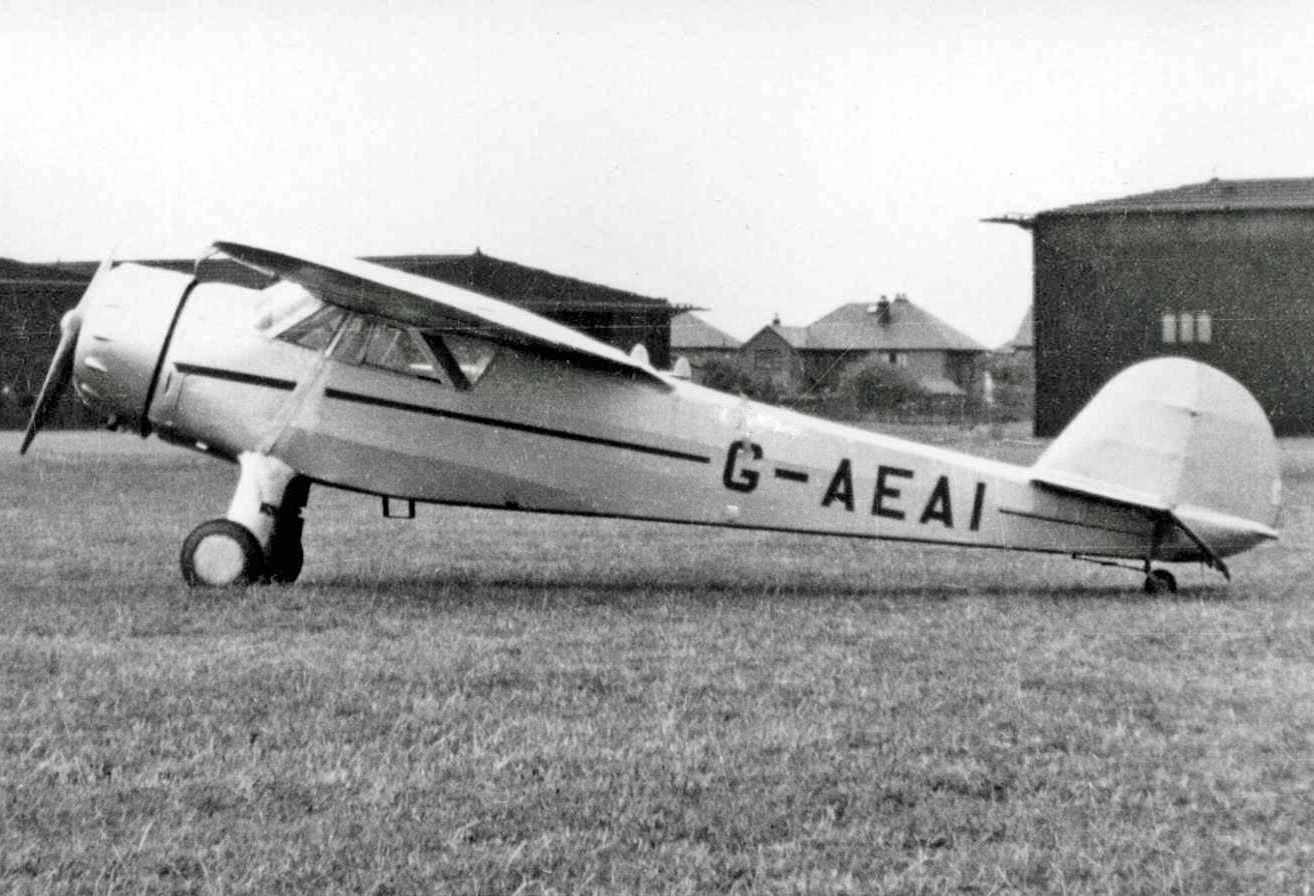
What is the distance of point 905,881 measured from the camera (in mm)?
3416

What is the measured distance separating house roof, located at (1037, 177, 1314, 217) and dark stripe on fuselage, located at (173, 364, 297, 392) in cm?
3681

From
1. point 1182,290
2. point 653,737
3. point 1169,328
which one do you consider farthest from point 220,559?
point 1169,328

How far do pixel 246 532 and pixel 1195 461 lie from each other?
5.33 m

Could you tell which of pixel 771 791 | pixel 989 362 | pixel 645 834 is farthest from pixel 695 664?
pixel 989 362

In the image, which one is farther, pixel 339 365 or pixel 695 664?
pixel 339 365

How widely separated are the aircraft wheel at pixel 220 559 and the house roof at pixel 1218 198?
37.4 metres

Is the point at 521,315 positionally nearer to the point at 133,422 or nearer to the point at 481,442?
the point at 481,442

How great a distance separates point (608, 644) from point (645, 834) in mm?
2895

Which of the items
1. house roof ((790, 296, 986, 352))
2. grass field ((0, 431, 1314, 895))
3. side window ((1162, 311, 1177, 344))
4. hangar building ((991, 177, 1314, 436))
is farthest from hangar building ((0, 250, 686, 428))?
house roof ((790, 296, 986, 352))

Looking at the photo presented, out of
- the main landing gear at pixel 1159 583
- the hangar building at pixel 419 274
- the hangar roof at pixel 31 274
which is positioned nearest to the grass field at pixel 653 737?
the main landing gear at pixel 1159 583

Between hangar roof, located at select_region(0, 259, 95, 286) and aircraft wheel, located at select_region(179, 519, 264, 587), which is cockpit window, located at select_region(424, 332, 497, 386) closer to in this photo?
aircraft wheel, located at select_region(179, 519, 264, 587)

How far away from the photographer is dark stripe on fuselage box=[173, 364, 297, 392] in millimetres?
8469

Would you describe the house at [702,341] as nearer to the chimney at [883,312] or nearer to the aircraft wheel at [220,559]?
the chimney at [883,312]

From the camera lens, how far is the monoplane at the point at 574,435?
27.3 ft
